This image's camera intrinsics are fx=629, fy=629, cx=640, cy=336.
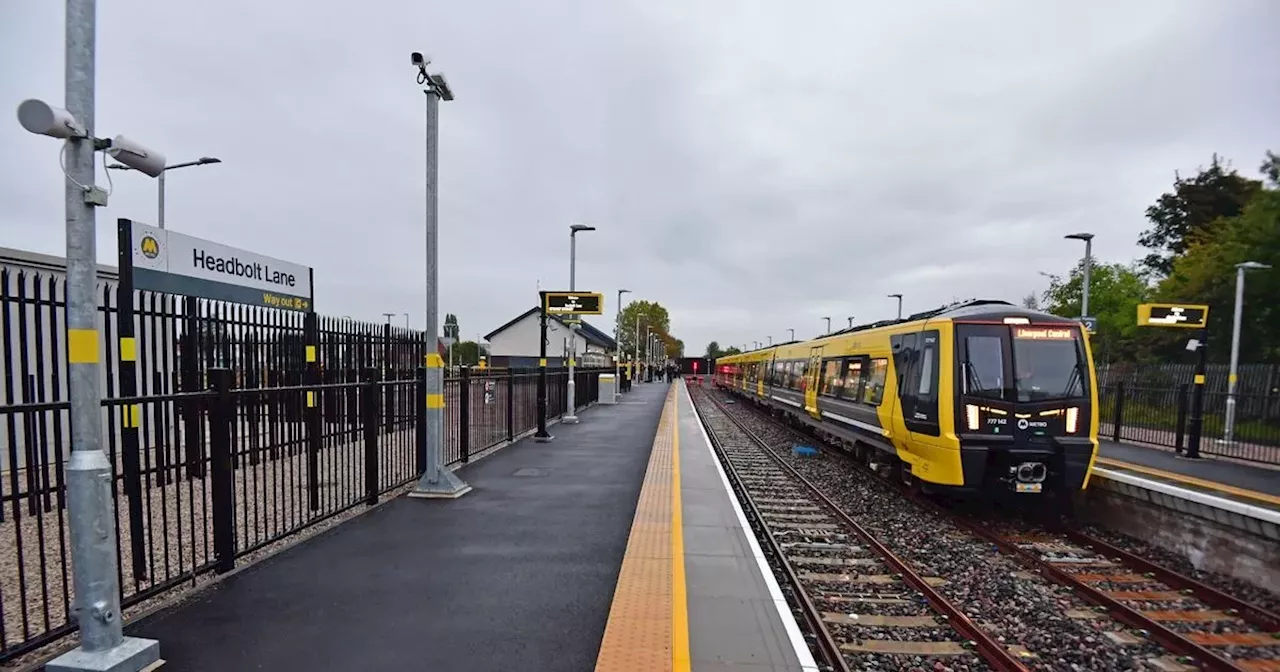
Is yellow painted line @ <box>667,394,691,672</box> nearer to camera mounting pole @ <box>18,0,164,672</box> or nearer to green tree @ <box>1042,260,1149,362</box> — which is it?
camera mounting pole @ <box>18,0,164,672</box>

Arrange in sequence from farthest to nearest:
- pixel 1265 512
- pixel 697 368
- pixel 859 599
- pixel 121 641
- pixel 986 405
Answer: pixel 697 368, pixel 986 405, pixel 1265 512, pixel 859 599, pixel 121 641

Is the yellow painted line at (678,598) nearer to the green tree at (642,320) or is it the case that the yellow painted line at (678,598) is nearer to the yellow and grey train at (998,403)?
the yellow and grey train at (998,403)

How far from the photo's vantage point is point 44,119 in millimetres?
3121

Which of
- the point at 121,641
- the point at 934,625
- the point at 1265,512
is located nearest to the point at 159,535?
the point at 121,641

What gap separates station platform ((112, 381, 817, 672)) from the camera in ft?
13.1

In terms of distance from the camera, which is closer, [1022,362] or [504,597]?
[504,597]

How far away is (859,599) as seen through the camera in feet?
19.6

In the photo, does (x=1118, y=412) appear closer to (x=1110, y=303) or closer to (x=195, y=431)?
(x=195, y=431)

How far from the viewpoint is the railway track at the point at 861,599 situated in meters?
4.88

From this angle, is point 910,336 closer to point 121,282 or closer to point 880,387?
point 880,387

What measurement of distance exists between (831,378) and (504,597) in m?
11.5

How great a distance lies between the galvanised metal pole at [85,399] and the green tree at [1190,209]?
147 ft

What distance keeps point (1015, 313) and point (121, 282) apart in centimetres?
1073

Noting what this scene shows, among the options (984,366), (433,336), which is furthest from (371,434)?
(984,366)
